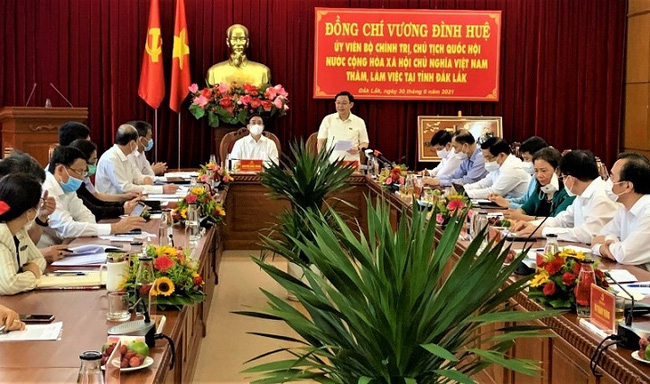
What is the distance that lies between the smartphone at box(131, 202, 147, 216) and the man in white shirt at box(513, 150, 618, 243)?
7.13ft

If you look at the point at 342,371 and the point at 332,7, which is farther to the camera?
the point at 332,7

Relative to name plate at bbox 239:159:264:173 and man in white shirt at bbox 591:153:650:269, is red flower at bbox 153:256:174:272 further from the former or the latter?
name plate at bbox 239:159:264:173

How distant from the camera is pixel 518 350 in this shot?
10.3 feet

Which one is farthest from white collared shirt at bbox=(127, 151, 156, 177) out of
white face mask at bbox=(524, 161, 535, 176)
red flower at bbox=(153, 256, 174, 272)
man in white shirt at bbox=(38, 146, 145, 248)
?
red flower at bbox=(153, 256, 174, 272)

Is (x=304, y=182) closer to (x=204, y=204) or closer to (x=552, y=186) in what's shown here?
(x=204, y=204)

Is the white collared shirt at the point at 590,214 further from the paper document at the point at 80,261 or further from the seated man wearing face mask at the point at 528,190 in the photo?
the paper document at the point at 80,261

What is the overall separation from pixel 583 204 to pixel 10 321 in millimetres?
2938

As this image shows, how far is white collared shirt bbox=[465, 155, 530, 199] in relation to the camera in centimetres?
633

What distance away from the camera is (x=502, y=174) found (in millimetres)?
6352

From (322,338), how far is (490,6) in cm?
893

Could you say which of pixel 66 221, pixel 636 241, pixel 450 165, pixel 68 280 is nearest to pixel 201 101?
pixel 450 165

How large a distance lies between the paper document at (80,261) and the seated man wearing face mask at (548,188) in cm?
245

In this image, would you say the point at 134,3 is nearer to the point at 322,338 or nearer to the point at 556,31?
the point at 556,31

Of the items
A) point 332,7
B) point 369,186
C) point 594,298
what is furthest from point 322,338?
point 332,7
